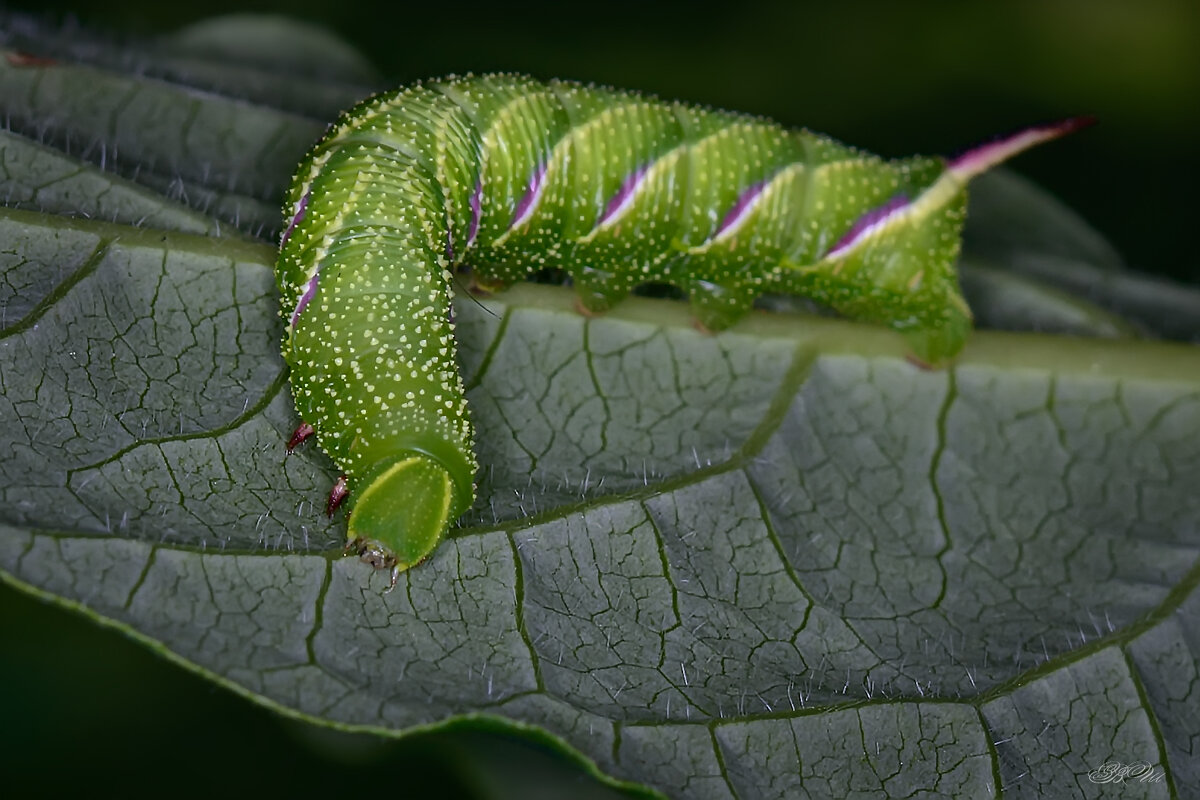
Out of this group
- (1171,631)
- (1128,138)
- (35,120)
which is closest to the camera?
(1171,631)

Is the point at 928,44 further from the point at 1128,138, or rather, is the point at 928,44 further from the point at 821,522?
the point at 821,522

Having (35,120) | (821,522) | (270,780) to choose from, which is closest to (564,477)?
(821,522)

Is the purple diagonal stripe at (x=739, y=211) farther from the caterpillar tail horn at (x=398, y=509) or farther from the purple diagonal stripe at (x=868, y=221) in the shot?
the caterpillar tail horn at (x=398, y=509)

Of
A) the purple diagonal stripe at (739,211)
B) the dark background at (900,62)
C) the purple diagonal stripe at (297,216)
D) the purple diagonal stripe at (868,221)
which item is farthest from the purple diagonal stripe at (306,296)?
the dark background at (900,62)

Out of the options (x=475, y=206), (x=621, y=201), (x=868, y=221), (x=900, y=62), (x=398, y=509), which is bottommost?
(x=398, y=509)

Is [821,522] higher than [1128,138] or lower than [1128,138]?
lower

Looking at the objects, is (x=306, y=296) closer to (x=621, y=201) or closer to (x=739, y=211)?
(x=621, y=201)

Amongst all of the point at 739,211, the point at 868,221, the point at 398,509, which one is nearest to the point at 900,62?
the point at 868,221

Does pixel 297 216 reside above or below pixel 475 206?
below
